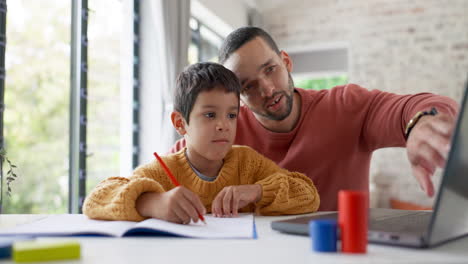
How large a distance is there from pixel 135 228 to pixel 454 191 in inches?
19.9

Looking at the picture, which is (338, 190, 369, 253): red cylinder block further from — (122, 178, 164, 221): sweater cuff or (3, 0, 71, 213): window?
(3, 0, 71, 213): window

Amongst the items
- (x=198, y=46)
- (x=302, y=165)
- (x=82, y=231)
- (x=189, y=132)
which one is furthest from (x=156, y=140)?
(x=82, y=231)

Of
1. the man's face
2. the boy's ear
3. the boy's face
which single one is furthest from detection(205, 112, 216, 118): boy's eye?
the man's face

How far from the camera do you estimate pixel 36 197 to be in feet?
24.2

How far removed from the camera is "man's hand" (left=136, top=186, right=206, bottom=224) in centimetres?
86

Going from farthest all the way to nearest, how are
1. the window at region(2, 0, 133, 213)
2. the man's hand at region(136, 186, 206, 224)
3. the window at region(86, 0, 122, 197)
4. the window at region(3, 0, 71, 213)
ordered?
1. the window at region(3, 0, 71, 213)
2. the window at region(2, 0, 133, 213)
3. the window at region(86, 0, 122, 197)
4. the man's hand at region(136, 186, 206, 224)

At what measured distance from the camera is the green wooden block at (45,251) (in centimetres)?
55

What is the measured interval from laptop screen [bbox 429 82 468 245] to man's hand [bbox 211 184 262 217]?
487mm

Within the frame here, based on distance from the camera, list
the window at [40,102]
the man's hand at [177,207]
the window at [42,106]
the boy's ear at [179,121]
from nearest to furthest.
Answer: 1. the man's hand at [177,207]
2. the boy's ear at [179,121]
3. the window at [42,106]
4. the window at [40,102]

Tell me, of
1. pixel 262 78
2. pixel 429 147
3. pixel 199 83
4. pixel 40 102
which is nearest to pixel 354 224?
pixel 429 147

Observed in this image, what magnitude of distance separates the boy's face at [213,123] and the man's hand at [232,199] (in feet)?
0.64

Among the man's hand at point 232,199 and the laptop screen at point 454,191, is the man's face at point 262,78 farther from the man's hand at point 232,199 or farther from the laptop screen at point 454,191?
→ the laptop screen at point 454,191

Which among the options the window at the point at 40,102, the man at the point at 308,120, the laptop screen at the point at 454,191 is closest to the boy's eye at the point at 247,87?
the man at the point at 308,120

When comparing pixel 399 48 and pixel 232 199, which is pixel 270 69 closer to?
pixel 232 199
